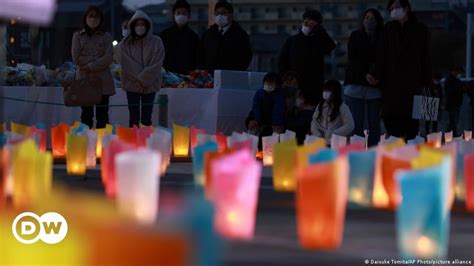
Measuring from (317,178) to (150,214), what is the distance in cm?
114

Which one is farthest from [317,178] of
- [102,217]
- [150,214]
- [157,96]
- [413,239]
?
[157,96]

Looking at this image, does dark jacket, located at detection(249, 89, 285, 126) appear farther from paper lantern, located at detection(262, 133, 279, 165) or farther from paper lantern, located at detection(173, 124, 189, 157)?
paper lantern, located at detection(262, 133, 279, 165)

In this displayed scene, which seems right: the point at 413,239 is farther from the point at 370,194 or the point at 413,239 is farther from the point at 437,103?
the point at 437,103

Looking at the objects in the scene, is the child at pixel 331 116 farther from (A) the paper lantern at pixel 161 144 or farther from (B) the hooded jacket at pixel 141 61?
(A) the paper lantern at pixel 161 144

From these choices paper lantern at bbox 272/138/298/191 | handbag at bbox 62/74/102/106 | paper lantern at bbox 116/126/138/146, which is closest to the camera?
paper lantern at bbox 272/138/298/191

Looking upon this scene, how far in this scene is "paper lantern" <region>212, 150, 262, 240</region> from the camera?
24.5 ft

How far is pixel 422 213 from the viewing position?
6898 mm

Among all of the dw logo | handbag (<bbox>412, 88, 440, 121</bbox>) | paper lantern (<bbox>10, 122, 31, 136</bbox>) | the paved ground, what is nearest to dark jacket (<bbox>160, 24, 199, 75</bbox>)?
handbag (<bbox>412, 88, 440, 121</bbox>)

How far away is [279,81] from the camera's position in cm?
1792

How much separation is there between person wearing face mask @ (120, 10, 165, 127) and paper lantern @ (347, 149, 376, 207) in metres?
7.55

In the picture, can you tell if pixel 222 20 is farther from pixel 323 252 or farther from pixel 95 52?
pixel 323 252

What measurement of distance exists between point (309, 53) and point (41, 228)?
11483mm

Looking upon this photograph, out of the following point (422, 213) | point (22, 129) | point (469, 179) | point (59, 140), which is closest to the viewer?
point (422, 213)

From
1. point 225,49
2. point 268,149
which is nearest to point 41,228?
point 268,149
